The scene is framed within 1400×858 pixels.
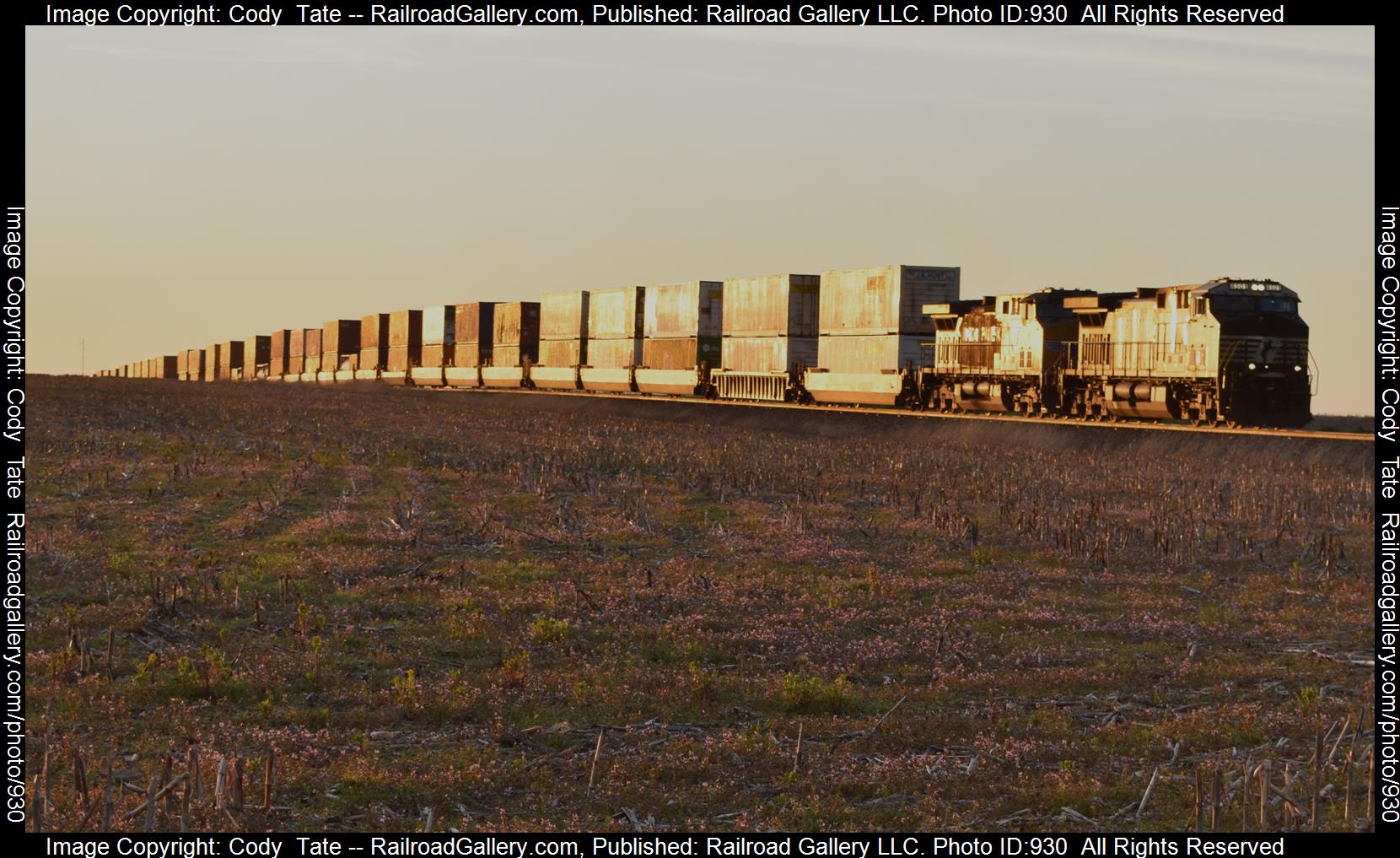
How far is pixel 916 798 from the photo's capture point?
1043 centimetres

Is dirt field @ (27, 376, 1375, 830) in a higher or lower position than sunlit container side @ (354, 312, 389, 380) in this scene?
lower

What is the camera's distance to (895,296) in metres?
57.7

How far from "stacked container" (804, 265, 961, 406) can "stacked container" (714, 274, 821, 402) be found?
74.8 inches

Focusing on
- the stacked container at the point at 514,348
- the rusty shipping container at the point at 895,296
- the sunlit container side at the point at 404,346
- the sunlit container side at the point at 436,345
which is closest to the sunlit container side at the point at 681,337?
the rusty shipping container at the point at 895,296

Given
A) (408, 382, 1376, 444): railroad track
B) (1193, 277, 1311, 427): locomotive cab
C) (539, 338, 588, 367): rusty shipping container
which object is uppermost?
(539, 338, 588, 367): rusty shipping container

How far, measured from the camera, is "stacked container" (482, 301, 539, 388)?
93.3 metres

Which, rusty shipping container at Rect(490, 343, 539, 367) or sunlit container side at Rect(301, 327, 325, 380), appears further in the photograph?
sunlit container side at Rect(301, 327, 325, 380)

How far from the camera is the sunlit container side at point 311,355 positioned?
5030 inches

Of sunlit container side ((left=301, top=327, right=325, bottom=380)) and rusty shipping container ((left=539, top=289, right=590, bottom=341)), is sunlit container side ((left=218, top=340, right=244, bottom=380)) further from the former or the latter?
rusty shipping container ((left=539, top=289, right=590, bottom=341))

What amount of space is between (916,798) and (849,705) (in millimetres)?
2616

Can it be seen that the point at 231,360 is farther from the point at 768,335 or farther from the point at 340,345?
the point at 768,335

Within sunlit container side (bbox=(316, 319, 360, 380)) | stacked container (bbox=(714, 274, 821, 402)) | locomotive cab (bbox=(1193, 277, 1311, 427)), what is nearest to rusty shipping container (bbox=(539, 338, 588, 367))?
stacked container (bbox=(714, 274, 821, 402))

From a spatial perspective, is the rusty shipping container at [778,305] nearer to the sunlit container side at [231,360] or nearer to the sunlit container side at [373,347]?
the sunlit container side at [373,347]

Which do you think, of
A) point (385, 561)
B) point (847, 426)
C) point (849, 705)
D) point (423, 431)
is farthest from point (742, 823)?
point (847, 426)
